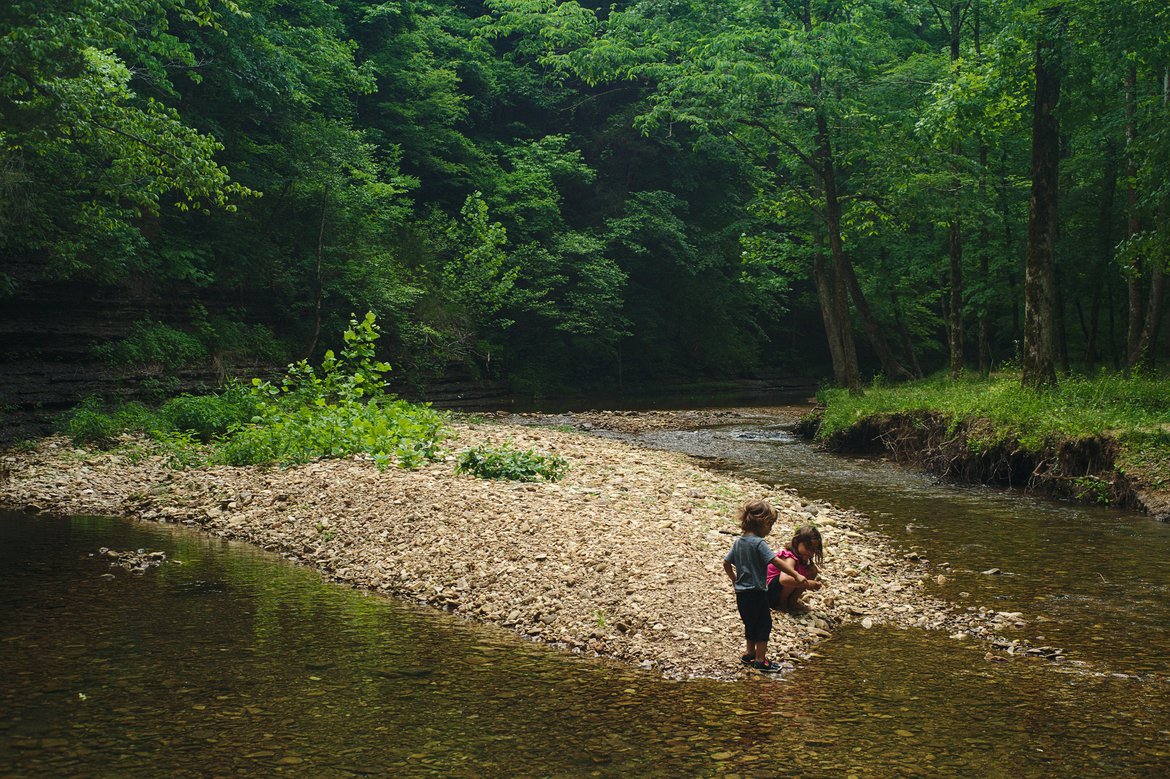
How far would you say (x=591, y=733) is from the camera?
534cm

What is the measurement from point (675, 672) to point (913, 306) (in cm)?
2969

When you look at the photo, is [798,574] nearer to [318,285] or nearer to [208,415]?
[208,415]

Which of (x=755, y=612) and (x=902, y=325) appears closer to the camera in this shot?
(x=755, y=612)

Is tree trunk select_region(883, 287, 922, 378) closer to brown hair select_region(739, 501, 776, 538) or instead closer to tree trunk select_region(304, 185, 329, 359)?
tree trunk select_region(304, 185, 329, 359)

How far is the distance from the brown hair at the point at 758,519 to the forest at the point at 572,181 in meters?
12.2

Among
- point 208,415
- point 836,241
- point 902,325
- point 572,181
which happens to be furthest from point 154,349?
point 572,181

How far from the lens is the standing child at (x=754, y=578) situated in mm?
6246

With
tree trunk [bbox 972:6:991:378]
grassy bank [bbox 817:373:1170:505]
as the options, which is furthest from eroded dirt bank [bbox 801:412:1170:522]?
tree trunk [bbox 972:6:991:378]

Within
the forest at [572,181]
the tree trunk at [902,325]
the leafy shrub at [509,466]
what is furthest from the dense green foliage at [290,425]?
the tree trunk at [902,325]

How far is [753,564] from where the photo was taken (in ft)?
20.6

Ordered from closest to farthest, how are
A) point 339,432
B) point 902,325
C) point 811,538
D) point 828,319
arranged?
point 811,538, point 339,432, point 828,319, point 902,325

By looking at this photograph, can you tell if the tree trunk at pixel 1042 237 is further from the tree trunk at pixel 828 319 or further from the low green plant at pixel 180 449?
the low green plant at pixel 180 449

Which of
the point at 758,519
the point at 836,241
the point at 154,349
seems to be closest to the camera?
the point at 758,519

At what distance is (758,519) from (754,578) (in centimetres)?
42
